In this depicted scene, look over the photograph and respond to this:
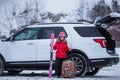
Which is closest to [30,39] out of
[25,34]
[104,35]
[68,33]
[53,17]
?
[25,34]

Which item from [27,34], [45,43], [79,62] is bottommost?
[79,62]

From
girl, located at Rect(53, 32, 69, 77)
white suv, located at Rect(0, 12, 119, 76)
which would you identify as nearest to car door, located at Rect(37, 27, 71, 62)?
white suv, located at Rect(0, 12, 119, 76)

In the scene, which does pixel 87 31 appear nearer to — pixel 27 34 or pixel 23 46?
pixel 27 34

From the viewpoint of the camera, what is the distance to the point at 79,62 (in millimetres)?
14156

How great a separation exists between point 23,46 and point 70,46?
159cm

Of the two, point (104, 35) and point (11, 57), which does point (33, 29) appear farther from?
point (104, 35)

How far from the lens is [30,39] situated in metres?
14.8

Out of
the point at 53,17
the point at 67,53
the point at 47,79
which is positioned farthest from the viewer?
the point at 53,17

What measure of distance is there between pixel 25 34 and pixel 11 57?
90 cm

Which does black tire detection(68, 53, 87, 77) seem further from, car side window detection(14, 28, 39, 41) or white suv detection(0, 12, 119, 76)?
car side window detection(14, 28, 39, 41)

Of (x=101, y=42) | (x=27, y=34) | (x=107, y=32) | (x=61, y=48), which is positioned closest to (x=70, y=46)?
(x=61, y=48)

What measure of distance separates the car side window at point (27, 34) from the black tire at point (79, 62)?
5.08ft

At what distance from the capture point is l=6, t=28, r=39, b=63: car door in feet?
47.9

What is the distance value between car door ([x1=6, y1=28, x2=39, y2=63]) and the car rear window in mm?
1416
